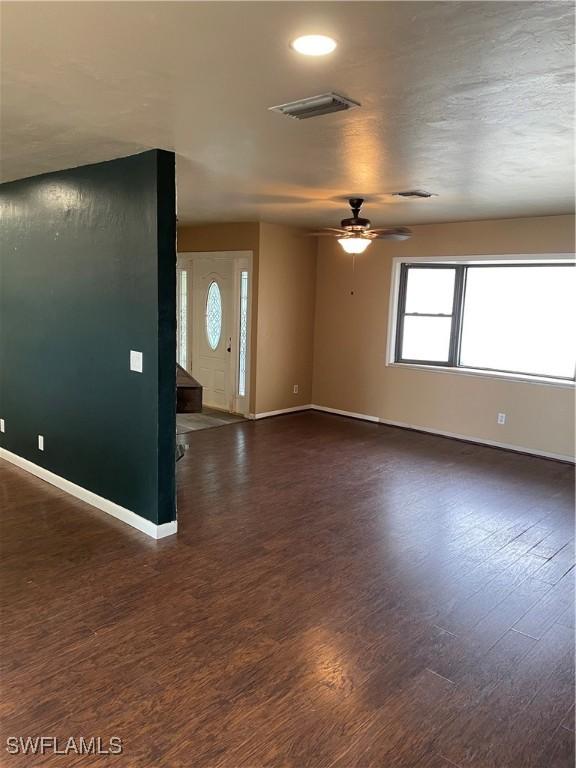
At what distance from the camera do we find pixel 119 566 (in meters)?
3.26

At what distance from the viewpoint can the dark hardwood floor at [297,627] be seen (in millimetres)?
2039

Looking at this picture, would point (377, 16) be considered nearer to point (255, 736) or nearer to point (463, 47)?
point (463, 47)

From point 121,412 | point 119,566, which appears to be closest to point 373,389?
point 121,412

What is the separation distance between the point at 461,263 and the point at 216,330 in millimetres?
3326

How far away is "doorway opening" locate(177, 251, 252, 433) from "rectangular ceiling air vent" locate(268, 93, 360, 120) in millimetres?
4361

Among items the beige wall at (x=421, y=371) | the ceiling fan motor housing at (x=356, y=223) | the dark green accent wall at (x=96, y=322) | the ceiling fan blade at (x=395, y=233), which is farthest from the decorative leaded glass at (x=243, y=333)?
the dark green accent wall at (x=96, y=322)

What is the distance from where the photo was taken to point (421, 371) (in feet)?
21.9

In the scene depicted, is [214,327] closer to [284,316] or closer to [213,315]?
[213,315]

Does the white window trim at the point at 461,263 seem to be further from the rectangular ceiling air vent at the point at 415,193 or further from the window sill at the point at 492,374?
the rectangular ceiling air vent at the point at 415,193

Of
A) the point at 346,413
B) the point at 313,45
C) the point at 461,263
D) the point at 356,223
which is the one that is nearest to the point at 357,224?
the point at 356,223

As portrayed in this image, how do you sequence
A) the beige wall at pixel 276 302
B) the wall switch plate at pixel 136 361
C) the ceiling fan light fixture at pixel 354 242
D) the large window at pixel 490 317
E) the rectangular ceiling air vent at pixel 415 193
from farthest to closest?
the beige wall at pixel 276 302
the large window at pixel 490 317
the ceiling fan light fixture at pixel 354 242
the rectangular ceiling air vent at pixel 415 193
the wall switch plate at pixel 136 361

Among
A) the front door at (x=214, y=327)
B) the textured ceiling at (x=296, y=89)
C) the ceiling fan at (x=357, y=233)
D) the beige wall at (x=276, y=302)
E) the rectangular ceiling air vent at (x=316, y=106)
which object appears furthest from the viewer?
the front door at (x=214, y=327)

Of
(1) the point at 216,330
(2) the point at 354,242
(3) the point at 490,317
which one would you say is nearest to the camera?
(2) the point at 354,242

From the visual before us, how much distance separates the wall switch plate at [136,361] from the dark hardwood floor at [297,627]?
1118 millimetres
